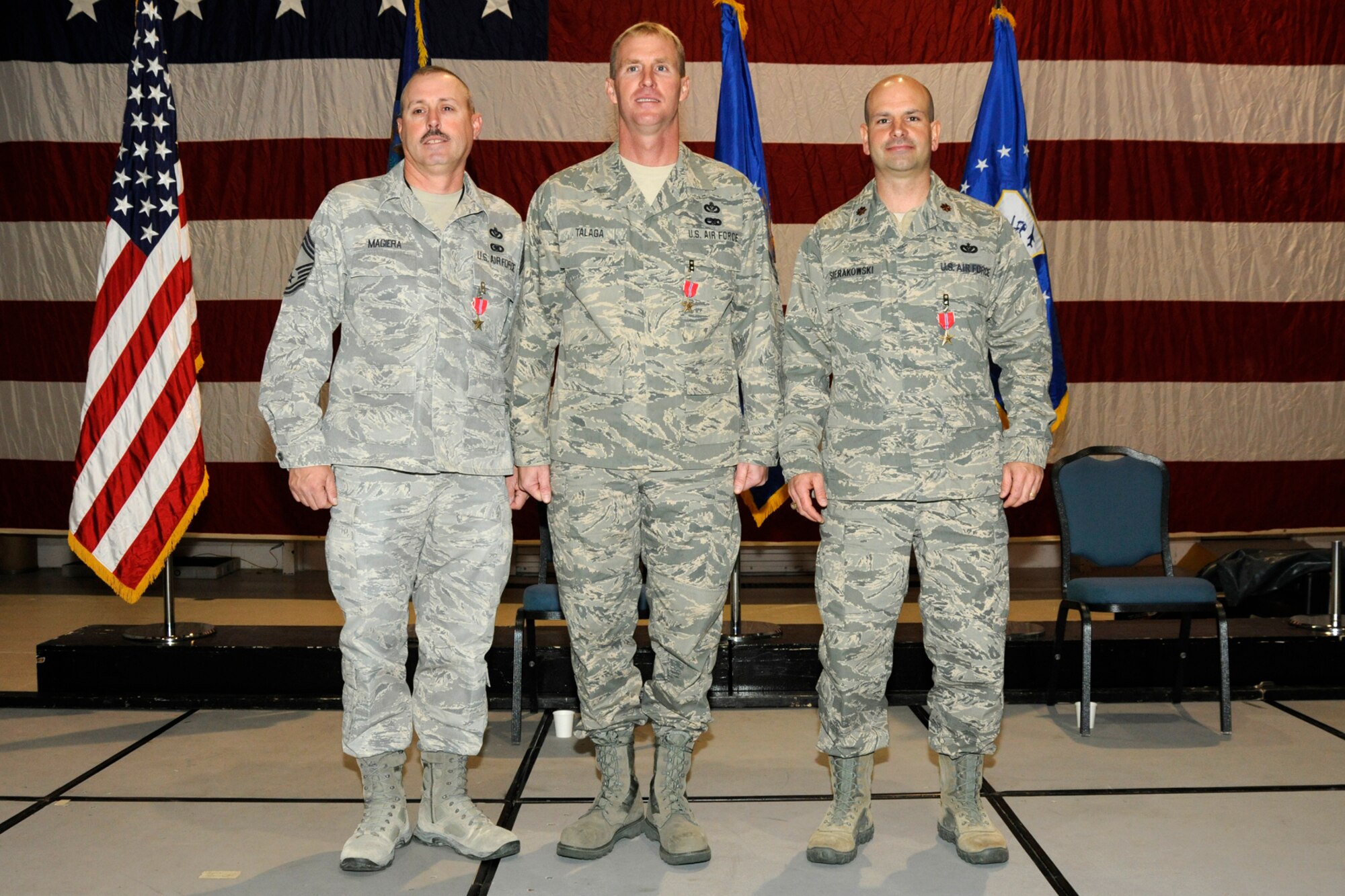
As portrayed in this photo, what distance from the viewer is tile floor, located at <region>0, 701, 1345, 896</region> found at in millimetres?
2439

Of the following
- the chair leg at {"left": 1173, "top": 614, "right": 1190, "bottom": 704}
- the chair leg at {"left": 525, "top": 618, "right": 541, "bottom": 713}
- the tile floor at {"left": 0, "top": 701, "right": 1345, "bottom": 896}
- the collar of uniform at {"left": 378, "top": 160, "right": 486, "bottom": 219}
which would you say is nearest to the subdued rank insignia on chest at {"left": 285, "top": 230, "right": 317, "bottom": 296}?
the collar of uniform at {"left": 378, "top": 160, "right": 486, "bottom": 219}

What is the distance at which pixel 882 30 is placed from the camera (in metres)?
5.34

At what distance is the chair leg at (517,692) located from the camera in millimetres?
3453

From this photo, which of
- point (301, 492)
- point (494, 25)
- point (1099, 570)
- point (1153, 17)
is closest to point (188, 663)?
point (301, 492)

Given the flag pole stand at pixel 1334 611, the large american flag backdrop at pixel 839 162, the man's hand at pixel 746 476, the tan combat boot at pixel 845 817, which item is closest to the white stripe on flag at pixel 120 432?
the large american flag backdrop at pixel 839 162

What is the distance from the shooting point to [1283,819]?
9.05 feet

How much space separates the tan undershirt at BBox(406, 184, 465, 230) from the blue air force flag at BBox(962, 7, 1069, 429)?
2.34 meters

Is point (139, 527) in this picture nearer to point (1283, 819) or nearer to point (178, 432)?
point (178, 432)

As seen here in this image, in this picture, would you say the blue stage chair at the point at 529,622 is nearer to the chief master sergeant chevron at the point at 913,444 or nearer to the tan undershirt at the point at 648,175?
the chief master sergeant chevron at the point at 913,444

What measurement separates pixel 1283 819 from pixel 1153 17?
3945mm

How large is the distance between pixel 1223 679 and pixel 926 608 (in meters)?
1.50

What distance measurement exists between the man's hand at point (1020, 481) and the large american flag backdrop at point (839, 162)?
289cm

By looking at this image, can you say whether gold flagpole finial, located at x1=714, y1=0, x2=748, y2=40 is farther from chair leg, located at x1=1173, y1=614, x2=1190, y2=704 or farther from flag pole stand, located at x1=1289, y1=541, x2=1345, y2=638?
flag pole stand, located at x1=1289, y1=541, x2=1345, y2=638

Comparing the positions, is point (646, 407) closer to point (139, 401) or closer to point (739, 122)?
point (739, 122)
